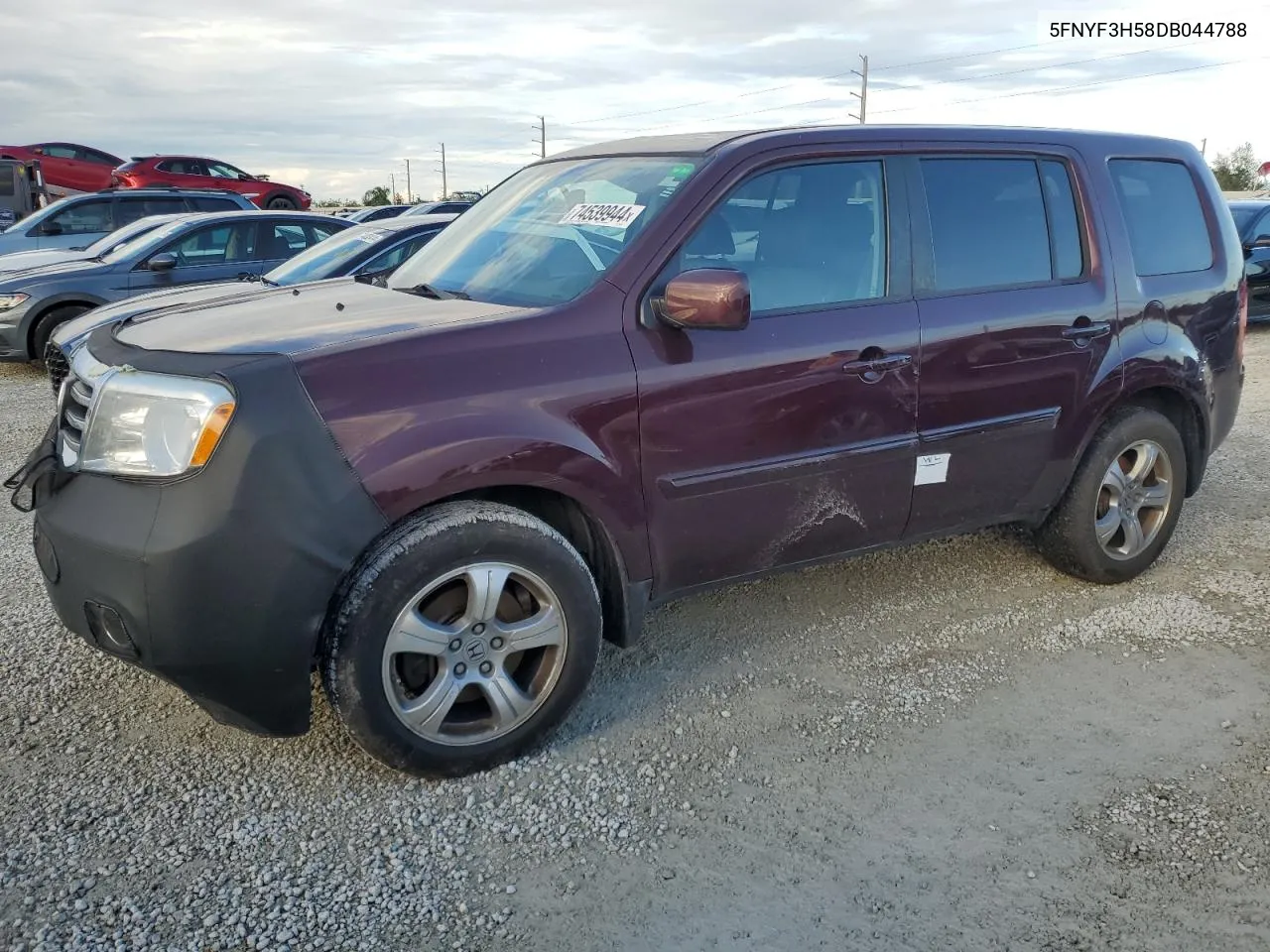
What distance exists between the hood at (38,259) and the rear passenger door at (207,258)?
3.43 feet

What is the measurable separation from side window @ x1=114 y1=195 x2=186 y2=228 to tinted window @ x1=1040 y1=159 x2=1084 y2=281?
13.2 m

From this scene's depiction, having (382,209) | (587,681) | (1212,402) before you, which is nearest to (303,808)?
(587,681)

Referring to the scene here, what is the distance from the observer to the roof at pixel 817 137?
11.8ft

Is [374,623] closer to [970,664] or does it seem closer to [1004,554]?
[970,664]

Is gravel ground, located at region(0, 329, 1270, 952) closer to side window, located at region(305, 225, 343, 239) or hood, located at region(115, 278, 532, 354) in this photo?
hood, located at region(115, 278, 532, 354)

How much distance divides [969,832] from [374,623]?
5.47ft

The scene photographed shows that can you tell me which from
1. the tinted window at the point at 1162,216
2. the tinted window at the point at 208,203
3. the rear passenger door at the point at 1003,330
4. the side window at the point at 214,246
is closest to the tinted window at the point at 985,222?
the rear passenger door at the point at 1003,330

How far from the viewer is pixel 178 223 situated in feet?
34.1

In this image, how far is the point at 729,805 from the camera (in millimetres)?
2951

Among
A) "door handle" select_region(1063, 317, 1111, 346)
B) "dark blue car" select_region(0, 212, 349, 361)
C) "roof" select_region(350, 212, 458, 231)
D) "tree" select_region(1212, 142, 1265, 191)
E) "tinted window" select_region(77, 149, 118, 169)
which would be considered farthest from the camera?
"tree" select_region(1212, 142, 1265, 191)

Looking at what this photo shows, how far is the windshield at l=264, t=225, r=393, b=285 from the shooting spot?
293 inches

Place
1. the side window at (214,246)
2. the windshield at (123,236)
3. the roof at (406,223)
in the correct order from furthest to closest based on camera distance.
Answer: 1. the windshield at (123,236)
2. the side window at (214,246)
3. the roof at (406,223)

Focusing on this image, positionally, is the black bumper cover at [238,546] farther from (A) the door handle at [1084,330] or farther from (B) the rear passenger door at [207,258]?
(B) the rear passenger door at [207,258]

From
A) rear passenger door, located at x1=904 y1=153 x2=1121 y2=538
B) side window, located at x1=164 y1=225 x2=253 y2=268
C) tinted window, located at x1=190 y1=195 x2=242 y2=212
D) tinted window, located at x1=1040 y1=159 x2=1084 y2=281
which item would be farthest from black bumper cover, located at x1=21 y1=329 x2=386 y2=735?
tinted window, located at x1=190 y1=195 x2=242 y2=212
